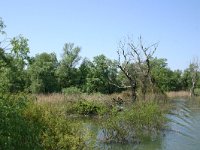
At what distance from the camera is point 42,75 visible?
60.0 metres

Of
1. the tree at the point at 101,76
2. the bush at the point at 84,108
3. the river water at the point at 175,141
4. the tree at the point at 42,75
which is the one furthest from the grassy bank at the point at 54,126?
the tree at the point at 101,76

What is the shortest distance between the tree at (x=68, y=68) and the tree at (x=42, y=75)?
149 centimetres

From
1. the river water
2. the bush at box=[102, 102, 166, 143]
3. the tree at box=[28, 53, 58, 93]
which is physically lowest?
the river water

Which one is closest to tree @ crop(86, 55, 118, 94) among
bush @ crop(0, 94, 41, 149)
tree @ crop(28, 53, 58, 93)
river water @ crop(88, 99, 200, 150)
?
tree @ crop(28, 53, 58, 93)

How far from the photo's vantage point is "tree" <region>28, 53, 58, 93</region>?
190ft

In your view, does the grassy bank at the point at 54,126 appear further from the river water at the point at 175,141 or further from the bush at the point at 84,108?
the bush at the point at 84,108

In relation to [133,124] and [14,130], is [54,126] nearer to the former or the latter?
[14,130]

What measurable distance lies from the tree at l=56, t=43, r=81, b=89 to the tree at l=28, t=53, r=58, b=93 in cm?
149

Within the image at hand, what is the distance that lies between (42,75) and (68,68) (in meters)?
8.68

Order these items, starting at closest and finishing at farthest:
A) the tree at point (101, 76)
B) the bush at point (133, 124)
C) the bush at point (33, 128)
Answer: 1. the bush at point (33, 128)
2. the bush at point (133, 124)
3. the tree at point (101, 76)

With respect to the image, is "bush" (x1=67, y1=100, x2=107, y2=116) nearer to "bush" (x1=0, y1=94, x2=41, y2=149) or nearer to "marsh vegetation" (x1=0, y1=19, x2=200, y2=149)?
"marsh vegetation" (x1=0, y1=19, x2=200, y2=149)

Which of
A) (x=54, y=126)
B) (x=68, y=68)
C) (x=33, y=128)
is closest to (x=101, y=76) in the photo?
(x=68, y=68)

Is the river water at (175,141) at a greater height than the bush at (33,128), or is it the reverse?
the bush at (33,128)

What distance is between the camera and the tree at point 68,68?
65875 millimetres
